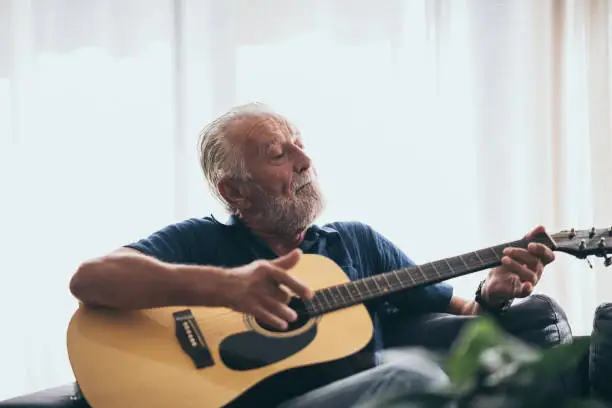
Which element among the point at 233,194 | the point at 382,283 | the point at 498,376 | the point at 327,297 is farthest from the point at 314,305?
the point at 498,376

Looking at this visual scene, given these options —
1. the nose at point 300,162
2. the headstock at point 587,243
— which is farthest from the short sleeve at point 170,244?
the headstock at point 587,243

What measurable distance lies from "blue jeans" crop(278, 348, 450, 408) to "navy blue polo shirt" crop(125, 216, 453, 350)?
0.34 m

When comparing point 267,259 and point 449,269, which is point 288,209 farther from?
point 449,269

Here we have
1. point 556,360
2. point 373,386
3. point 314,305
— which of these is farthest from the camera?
point 314,305

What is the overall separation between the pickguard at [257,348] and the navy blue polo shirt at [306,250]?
0.27 metres

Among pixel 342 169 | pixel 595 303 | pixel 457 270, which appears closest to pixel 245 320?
pixel 457 270

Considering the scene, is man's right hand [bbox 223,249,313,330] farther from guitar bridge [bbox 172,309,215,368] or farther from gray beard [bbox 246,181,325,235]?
gray beard [bbox 246,181,325,235]

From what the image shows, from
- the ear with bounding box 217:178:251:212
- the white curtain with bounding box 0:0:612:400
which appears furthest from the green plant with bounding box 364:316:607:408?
the white curtain with bounding box 0:0:612:400

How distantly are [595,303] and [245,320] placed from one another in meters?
1.35

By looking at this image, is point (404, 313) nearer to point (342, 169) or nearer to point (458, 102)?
point (342, 169)

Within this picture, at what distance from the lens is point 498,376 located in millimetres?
632

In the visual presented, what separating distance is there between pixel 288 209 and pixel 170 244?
27cm

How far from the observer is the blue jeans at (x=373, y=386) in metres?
1.32

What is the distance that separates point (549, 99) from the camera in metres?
2.52
